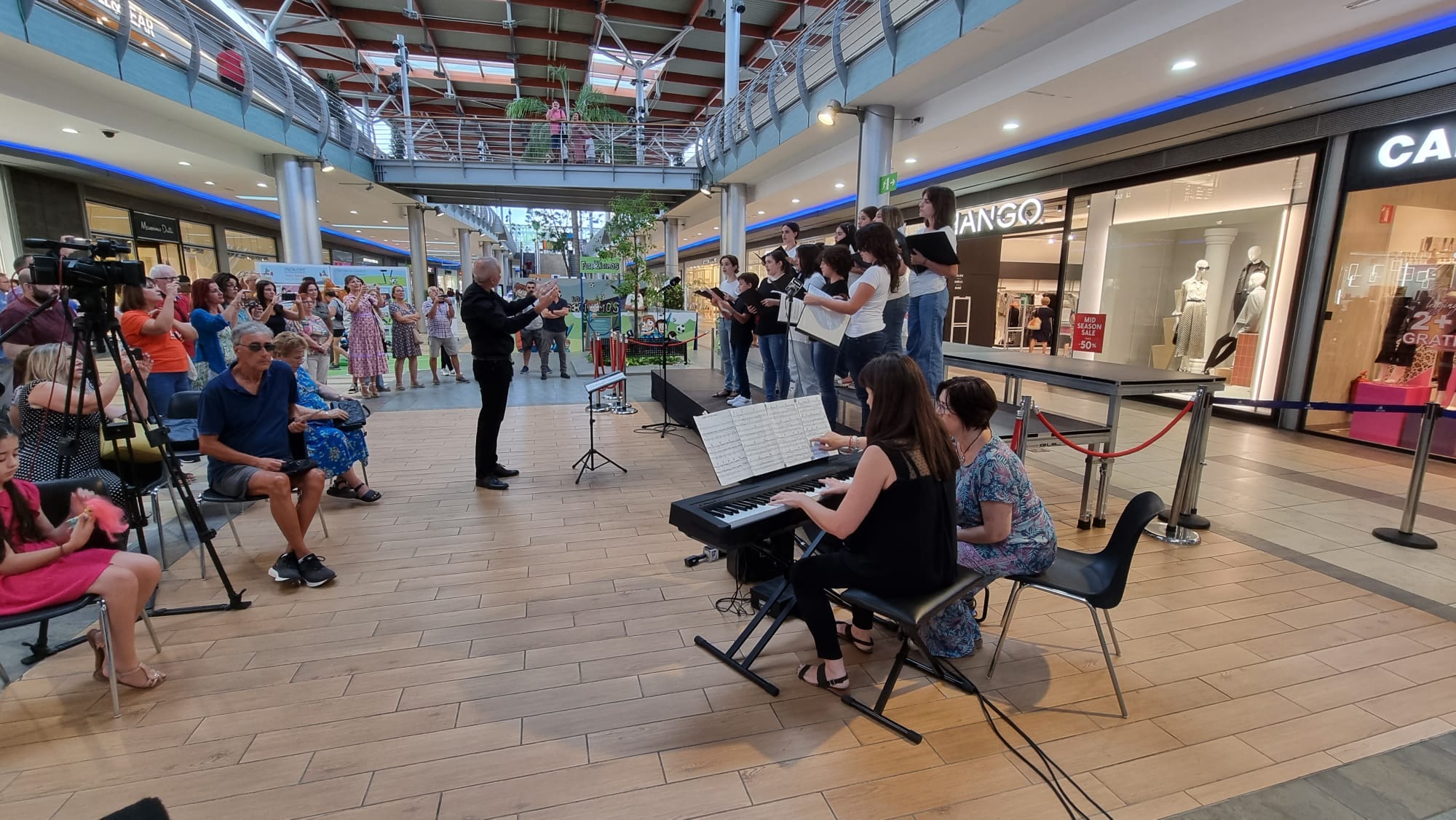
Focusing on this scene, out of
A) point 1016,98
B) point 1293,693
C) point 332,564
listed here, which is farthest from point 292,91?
point 1293,693

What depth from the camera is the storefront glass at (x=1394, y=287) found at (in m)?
5.50

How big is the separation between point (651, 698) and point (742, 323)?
405 centimetres

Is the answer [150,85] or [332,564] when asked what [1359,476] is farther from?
[150,85]

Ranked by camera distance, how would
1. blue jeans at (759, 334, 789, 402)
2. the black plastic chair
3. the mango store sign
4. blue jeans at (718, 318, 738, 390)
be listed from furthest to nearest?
the mango store sign → blue jeans at (718, 318, 738, 390) → blue jeans at (759, 334, 789, 402) → the black plastic chair

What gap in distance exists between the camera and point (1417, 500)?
146 inches

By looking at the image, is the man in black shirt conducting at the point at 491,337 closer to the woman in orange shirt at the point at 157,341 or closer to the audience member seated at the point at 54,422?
the audience member seated at the point at 54,422

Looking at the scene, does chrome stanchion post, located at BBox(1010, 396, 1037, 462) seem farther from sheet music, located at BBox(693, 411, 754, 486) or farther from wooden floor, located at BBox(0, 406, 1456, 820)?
sheet music, located at BBox(693, 411, 754, 486)

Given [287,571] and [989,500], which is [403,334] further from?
[989,500]

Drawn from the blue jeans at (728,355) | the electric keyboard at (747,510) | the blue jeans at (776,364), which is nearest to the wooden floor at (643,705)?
the electric keyboard at (747,510)

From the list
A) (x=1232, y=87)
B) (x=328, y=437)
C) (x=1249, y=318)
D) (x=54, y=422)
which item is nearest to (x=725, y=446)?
(x=328, y=437)

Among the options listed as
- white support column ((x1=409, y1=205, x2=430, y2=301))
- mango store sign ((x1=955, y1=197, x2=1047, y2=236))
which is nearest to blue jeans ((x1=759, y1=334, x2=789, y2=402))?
mango store sign ((x1=955, y1=197, x2=1047, y2=236))

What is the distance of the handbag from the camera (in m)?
4.00

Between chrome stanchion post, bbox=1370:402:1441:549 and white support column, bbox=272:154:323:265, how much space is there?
45.7ft

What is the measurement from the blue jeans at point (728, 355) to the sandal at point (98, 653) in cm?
476
